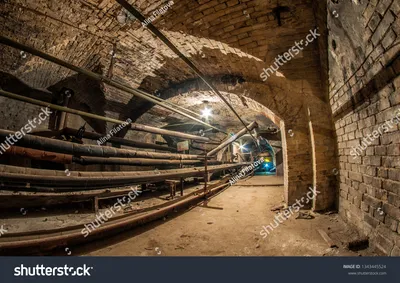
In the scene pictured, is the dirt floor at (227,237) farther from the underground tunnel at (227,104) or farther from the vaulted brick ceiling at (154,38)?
the vaulted brick ceiling at (154,38)

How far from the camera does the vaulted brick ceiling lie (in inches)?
125

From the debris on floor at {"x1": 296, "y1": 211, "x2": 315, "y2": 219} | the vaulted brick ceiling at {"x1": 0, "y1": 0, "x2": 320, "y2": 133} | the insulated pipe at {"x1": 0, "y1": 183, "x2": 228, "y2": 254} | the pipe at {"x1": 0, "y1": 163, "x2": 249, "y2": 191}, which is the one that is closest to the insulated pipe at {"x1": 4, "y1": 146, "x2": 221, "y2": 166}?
the pipe at {"x1": 0, "y1": 163, "x2": 249, "y2": 191}

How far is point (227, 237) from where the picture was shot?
10.4 ft

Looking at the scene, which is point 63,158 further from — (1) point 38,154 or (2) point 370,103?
(2) point 370,103

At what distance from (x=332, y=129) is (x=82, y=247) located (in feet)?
17.1

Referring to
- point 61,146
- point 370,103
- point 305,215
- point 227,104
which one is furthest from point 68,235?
point 370,103

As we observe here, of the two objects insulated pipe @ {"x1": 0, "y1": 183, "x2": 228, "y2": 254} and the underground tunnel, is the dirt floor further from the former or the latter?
insulated pipe @ {"x1": 0, "y1": 183, "x2": 228, "y2": 254}

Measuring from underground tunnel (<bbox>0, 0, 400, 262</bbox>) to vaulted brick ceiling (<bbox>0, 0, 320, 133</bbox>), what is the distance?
0.03 meters

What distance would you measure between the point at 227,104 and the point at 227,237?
2485 millimetres

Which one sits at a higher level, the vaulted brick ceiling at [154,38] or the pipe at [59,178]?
the vaulted brick ceiling at [154,38]

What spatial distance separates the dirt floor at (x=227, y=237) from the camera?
2670 mm

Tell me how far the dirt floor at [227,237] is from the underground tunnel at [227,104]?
28mm

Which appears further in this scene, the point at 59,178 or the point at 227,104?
the point at 227,104

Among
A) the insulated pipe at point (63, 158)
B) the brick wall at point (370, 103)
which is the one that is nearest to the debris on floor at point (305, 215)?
the brick wall at point (370, 103)
